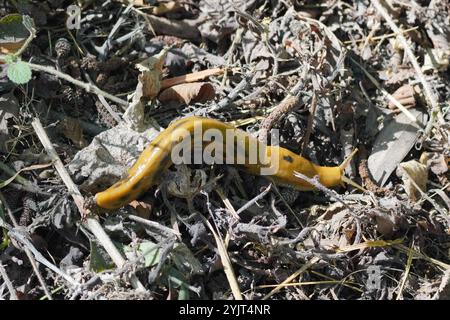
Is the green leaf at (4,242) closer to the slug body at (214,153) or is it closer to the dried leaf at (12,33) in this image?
the slug body at (214,153)

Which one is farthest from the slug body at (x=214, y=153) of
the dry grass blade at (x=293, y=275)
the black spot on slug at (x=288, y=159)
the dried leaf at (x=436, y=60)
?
the dried leaf at (x=436, y=60)

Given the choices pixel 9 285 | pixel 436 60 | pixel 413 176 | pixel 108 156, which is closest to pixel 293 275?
pixel 413 176

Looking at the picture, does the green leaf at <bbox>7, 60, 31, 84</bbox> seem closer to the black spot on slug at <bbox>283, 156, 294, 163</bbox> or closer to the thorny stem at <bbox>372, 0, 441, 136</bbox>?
the black spot on slug at <bbox>283, 156, 294, 163</bbox>

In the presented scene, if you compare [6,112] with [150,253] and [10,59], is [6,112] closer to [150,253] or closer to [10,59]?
[10,59]

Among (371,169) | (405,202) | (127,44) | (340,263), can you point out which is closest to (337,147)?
(371,169)

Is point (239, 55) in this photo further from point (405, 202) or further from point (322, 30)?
point (405, 202)

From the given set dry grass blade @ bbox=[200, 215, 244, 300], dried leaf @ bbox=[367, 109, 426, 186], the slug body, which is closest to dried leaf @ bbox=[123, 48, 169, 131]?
the slug body
